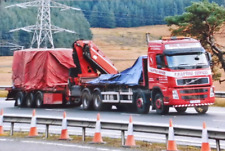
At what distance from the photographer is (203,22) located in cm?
4519

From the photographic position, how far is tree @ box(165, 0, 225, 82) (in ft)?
146

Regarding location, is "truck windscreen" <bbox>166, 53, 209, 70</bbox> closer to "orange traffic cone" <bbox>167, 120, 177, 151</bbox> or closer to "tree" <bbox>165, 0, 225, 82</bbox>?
"orange traffic cone" <bbox>167, 120, 177, 151</bbox>

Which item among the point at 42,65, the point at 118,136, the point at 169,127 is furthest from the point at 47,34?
the point at 169,127

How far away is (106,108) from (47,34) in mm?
37233

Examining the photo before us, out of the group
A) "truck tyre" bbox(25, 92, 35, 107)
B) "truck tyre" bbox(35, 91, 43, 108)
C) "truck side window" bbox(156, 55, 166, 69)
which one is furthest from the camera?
"truck tyre" bbox(25, 92, 35, 107)

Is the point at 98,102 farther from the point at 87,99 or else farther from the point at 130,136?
the point at 130,136

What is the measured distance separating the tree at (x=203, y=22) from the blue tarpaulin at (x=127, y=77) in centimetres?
1533

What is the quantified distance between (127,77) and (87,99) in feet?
10.8

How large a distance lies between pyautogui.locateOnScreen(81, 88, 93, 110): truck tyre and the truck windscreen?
6.55 metres

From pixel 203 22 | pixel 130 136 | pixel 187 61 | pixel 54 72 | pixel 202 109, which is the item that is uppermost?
pixel 203 22

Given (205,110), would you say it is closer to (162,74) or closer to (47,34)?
(162,74)

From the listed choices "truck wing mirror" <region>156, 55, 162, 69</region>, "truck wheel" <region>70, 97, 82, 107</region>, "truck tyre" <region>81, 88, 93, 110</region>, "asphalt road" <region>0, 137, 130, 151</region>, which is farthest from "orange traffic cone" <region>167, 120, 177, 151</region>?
"truck wheel" <region>70, 97, 82, 107</region>

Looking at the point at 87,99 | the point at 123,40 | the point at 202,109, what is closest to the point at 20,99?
the point at 87,99

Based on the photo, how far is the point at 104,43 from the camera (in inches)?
5182
